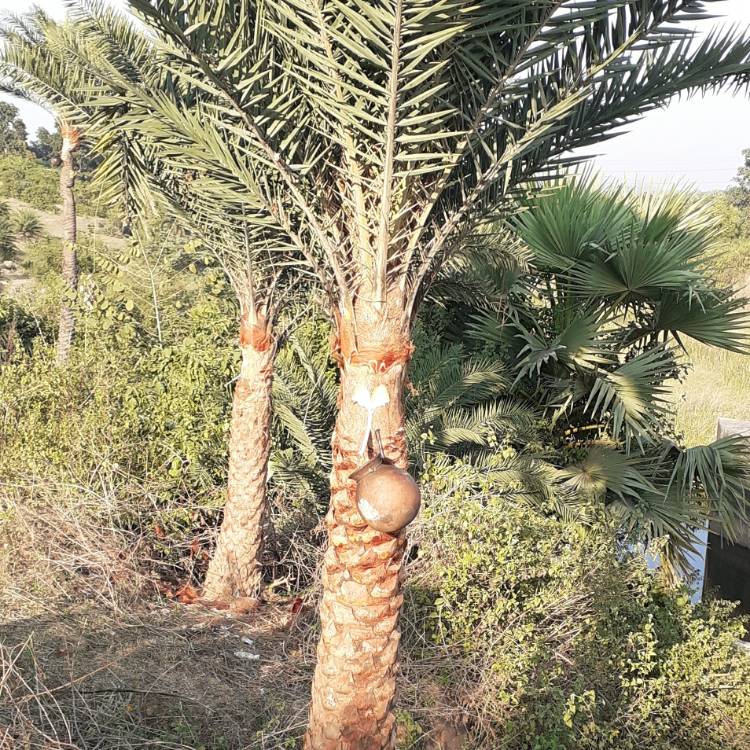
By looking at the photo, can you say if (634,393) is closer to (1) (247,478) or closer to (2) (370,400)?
(1) (247,478)

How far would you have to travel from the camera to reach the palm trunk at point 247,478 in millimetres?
4516

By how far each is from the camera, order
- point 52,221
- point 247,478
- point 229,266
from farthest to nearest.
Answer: point 52,221 → point 247,478 → point 229,266

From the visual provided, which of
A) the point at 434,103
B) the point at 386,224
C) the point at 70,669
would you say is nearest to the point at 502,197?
the point at 434,103

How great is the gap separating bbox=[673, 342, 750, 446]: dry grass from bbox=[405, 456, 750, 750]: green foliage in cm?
848

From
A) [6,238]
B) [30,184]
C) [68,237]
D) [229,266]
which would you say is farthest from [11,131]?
[229,266]

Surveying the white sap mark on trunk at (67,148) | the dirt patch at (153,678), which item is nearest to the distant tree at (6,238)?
the white sap mark on trunk at (67,148)

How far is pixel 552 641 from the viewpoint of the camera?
4.66 m

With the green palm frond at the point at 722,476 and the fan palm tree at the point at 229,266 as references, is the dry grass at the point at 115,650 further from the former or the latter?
the green palm frond at the point at 722,476

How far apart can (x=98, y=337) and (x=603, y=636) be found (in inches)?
190

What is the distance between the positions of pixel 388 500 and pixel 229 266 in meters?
2.67

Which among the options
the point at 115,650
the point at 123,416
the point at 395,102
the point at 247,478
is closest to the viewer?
the point at 395,102

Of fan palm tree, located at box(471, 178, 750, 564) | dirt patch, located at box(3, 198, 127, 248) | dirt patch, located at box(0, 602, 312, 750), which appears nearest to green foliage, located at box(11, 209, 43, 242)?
dirt patch, located at box(3, 198, 127, 248)

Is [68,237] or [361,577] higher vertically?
[68,237]

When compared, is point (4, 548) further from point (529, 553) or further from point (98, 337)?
point (529, 553)
